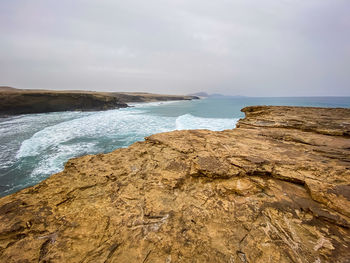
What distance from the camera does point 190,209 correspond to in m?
2.06

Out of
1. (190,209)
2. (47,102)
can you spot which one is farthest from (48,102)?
(190,209)

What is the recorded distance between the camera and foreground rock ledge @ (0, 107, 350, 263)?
5.11ft

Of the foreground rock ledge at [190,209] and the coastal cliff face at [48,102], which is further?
the coastal cliff face at [48,102]

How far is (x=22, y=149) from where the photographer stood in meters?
10.0

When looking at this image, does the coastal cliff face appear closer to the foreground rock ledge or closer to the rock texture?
the rock texture

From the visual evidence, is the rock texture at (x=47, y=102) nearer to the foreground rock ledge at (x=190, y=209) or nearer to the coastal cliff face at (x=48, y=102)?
the coastal cliff face at (x=48, y=102)

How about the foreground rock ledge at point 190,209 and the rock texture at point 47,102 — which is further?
the rock texture at point 47,102

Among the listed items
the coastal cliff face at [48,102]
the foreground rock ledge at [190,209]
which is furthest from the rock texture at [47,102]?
the foreground rock ledge at [190,209]

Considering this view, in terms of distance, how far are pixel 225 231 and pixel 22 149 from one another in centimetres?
1398

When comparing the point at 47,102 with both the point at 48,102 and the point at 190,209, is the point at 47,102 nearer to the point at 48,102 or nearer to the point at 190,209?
the point at 48,102

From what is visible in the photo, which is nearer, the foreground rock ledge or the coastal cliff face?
the foreground rock ledge

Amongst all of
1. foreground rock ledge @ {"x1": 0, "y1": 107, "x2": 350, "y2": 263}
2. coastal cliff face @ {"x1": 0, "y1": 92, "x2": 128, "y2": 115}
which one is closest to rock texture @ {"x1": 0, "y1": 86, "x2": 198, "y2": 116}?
coastal cliff face @ {"x1": 0, "y1": 92, "x2": 128, "y2": 115}

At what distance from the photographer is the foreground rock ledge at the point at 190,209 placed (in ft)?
5.11

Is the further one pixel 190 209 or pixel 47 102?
pixel 47 102
